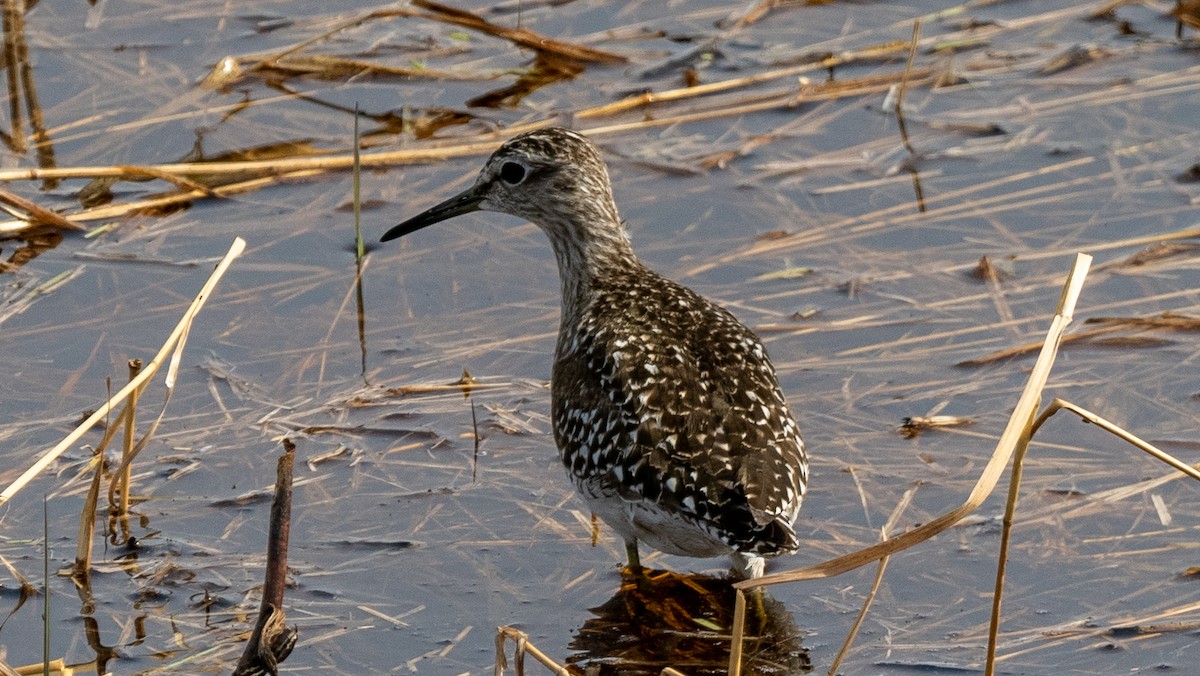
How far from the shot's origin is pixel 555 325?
8141mm

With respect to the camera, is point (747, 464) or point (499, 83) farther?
point (499, 83)

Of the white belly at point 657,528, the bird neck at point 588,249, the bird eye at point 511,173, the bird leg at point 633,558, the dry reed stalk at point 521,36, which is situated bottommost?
the bird leg at point 633,558

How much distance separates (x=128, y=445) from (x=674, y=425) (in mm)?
1971

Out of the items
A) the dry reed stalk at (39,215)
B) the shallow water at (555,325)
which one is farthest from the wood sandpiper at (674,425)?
the dry reed stalk at (39,215)

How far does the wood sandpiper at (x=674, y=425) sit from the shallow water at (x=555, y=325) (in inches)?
21.1

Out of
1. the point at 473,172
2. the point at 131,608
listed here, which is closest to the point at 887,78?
the point at 473,172

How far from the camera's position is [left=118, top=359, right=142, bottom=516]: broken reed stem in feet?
18.9

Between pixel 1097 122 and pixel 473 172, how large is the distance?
335 centimetres

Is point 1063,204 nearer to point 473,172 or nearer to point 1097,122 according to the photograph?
point 1097,122

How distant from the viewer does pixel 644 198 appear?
9062 millimetres

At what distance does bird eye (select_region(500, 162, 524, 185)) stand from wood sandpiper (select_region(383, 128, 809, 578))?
0.66 meters

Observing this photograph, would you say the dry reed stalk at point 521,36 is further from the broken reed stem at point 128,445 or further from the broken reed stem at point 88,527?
the broken reed stem at point 88,527

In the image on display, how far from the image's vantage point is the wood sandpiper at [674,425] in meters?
5.54

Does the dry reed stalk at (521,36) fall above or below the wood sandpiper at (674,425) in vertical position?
above
